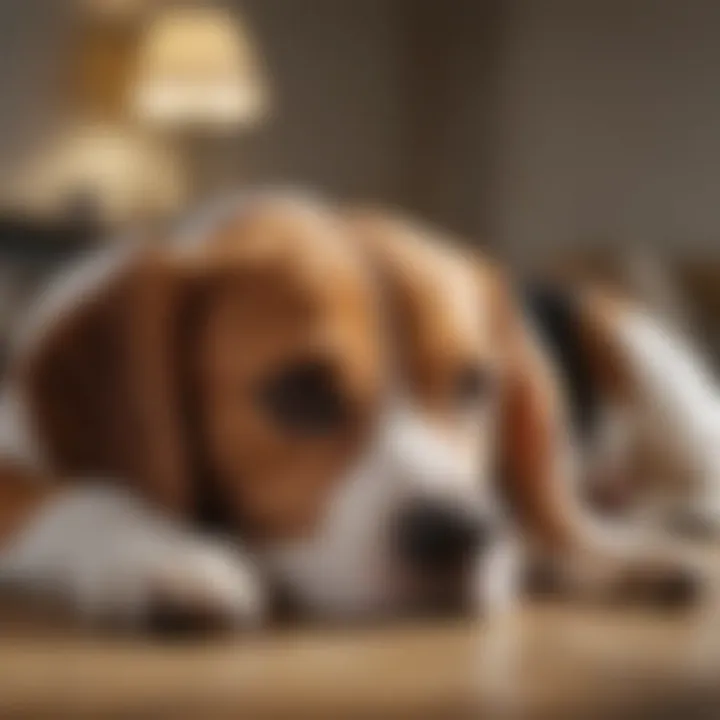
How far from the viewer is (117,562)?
749 mm

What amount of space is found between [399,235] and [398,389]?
11cm

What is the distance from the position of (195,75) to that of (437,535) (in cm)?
32

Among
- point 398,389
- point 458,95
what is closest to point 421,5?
point 458,95

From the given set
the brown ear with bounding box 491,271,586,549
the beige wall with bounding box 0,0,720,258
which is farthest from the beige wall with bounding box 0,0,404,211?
the brown ear with bounding box 491,271,586,549

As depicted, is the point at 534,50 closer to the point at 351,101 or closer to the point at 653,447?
the point at 351,101

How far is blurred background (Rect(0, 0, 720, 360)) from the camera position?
84 centimetres

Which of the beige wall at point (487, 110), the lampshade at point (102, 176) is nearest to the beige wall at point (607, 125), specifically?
the beige wall at point (487, 110)

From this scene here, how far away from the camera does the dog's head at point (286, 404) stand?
78cm

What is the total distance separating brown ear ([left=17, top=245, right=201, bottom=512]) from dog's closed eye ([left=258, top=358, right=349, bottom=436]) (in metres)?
0.05

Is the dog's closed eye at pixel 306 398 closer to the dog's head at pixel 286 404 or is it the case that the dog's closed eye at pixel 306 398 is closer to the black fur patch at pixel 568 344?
the dog's head at pixel 286 404

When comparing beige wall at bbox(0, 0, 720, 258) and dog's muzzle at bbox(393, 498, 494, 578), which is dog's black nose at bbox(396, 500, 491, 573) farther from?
beige wall at bbox(0, 0, 720, 258)

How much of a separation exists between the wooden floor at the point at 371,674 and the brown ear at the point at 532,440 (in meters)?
0.09

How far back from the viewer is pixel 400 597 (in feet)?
2.59

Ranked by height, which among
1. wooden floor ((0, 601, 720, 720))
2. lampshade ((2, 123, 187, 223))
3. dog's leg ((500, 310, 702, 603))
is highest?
lampshade ((2, 123, 187, 223))
